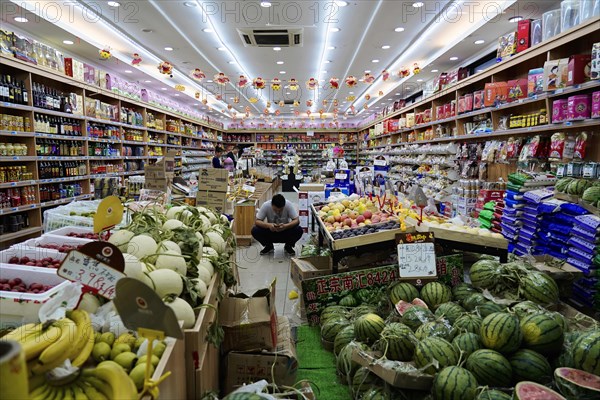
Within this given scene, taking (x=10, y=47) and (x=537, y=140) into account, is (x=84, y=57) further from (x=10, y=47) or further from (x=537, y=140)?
(x=537, y=140)

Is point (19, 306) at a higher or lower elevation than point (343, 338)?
higher

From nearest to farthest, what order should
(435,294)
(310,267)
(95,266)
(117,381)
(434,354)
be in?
(117,381) < (95,266) < (434,354) < (435,294) < (310,267)

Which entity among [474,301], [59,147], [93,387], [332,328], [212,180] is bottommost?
[332,328]

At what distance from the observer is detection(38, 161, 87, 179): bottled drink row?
6086 mm

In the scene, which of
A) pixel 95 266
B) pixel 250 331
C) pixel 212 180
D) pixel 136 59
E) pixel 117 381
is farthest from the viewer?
pixel 136 59

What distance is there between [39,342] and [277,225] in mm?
4989

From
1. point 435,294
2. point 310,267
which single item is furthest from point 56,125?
point 435,294

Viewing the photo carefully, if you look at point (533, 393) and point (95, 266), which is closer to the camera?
point (95, 266)

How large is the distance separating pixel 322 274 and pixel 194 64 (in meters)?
8.24

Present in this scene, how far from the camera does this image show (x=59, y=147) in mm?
6461

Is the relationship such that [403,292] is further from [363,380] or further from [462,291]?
[363,380]

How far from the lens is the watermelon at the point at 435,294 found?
286cm

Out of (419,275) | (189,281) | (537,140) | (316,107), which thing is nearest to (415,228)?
(419,275)

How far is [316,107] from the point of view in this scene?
20.0 meters
